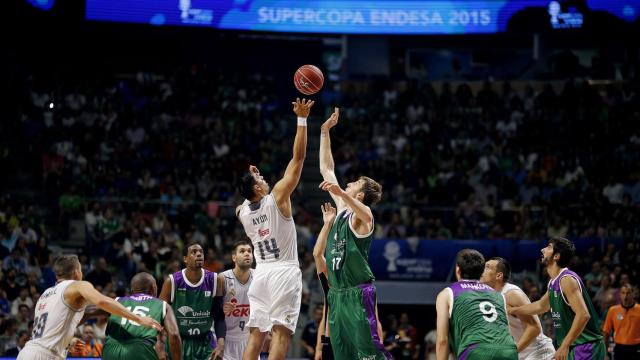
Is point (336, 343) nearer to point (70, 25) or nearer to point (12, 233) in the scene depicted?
point (12, 233)

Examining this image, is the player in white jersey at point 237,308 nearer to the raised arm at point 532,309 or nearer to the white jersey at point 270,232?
the white jersey at point 270,232

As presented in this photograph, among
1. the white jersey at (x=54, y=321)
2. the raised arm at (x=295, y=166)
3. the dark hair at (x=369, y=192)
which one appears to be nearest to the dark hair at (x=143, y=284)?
the white jersey at (x=54, y=321)

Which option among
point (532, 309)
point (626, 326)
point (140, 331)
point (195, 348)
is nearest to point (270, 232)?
point (140, 331)

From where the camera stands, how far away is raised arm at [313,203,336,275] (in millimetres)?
9594

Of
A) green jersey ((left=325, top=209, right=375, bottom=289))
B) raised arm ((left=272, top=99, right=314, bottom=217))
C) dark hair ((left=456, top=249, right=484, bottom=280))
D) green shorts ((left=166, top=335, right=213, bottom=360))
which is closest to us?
dark hair ((left=456, top=249, right=484, bottom=280))

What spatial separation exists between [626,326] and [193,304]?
8068mm

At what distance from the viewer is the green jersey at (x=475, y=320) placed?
778 cm

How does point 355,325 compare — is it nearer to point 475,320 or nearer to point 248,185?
point 475,320

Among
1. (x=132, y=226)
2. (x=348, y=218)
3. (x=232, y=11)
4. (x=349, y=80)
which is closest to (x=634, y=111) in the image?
(x=349, y=80)

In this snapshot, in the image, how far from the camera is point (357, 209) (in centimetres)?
849

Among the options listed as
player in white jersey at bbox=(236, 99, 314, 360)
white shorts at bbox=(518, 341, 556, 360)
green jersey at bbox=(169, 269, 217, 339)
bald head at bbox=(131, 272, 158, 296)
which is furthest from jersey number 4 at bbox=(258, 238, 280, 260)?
white shorts at bbox=(518, 341, 556, 360)

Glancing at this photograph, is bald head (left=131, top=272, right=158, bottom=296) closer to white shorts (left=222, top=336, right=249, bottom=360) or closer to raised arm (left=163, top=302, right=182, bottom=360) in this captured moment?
raised arm (left=163, top=302, right=182, bottom=360)

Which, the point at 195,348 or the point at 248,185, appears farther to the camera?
the point at 195,348

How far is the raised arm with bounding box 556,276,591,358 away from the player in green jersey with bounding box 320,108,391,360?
171 cm
